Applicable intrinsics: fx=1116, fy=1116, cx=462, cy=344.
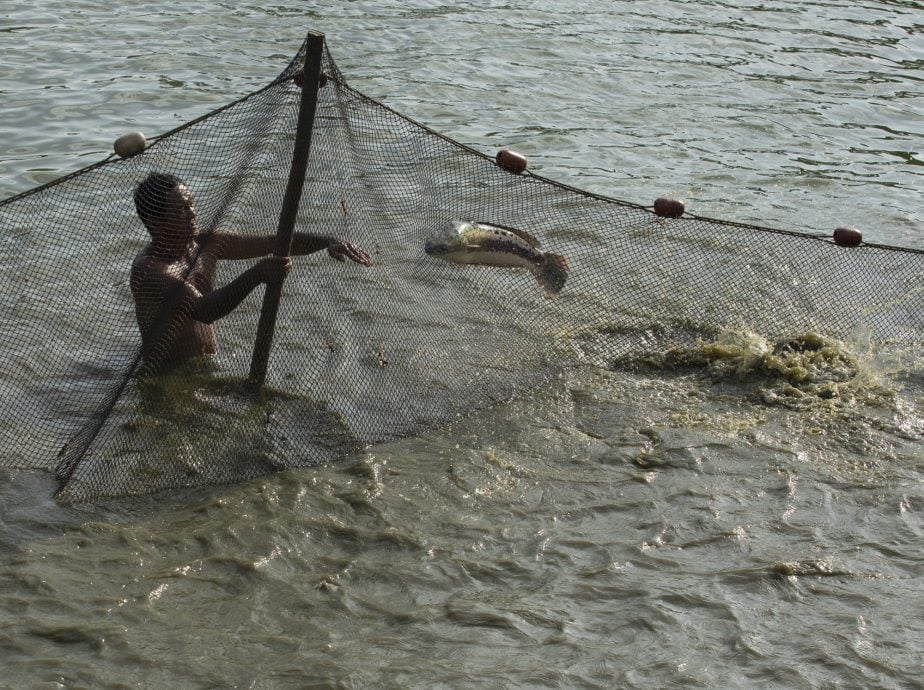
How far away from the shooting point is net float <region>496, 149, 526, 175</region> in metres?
5.28

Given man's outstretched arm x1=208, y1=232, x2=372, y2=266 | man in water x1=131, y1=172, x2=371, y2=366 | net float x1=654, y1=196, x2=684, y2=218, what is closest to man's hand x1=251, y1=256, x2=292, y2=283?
man in water x1=131, y1=172, x2=371, y2=366

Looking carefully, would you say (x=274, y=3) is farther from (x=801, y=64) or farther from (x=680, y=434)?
(x=680, y=434)

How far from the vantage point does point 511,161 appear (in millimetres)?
5301

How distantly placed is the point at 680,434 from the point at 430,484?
1.33 meters

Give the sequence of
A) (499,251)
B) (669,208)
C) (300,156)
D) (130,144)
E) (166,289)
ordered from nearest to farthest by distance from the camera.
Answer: (130,144), (300,156), (166,289), (669,208), (499,251)

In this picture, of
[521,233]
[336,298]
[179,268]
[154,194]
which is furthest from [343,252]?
[521,233]

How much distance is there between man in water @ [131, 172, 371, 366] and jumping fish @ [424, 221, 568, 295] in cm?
42

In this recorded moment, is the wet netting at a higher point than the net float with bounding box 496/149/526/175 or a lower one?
lower

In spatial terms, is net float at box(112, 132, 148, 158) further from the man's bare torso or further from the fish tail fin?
the fish tail fin

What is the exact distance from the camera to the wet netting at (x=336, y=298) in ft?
16.6

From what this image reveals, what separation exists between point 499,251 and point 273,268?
121 cm

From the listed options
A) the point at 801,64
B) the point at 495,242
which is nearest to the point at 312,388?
the point at 495,242

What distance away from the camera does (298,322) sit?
567 cm

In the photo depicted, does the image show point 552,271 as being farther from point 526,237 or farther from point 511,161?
point 511,161
